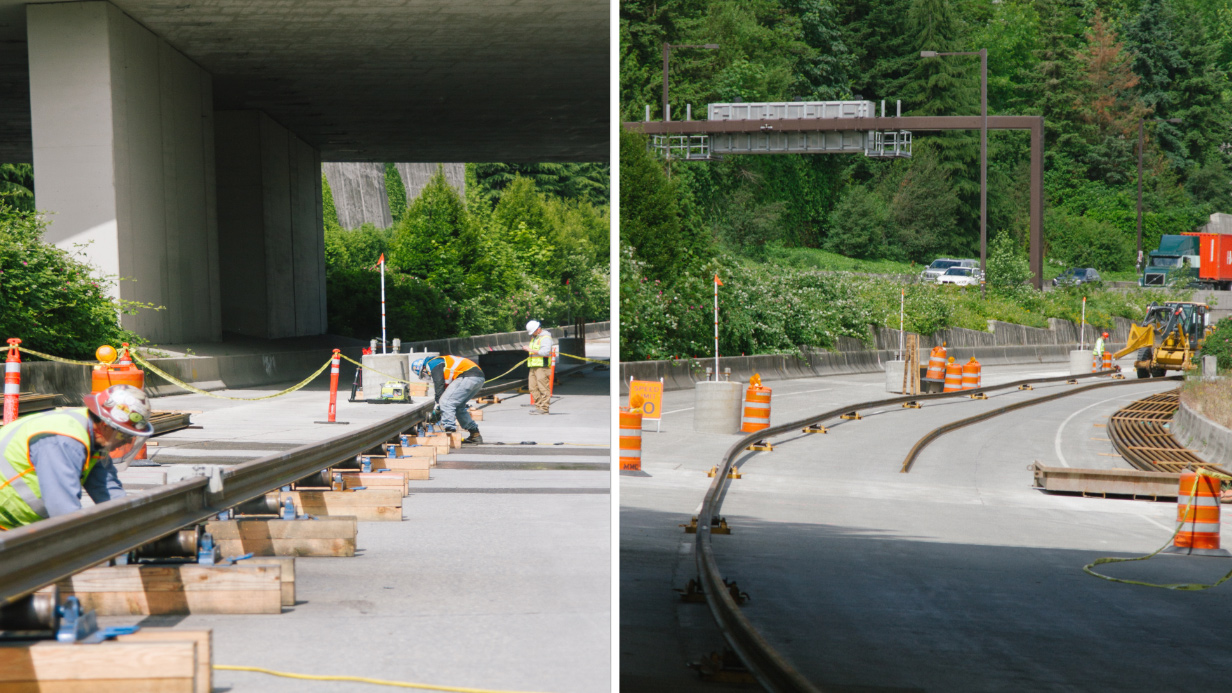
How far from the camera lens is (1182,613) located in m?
7.45

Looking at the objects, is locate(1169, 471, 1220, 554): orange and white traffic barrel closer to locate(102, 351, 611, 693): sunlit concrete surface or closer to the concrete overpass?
locate(102, 351, 611, 693): sunlit concrete surface

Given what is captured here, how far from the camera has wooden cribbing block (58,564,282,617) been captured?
5793 millimetres

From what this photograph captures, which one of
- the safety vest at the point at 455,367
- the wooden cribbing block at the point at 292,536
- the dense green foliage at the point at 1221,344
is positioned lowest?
the wooden cribbing block at the point at 292,536

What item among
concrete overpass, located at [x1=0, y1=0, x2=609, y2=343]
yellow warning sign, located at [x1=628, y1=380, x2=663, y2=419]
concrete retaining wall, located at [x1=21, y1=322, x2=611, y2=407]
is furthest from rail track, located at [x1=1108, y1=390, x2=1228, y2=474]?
concrete retaining wall, located at [x1=21, y1=322, x2=611, y2=407]

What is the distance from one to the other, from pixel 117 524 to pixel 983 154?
226 inches

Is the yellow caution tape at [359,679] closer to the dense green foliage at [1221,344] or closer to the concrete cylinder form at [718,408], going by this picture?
the dense green foliage at [1221,344]

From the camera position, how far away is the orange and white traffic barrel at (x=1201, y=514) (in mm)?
9398

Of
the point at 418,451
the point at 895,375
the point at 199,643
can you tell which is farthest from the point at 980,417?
the point at 199,643

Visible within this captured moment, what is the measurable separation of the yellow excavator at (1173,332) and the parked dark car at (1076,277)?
0.70 meters

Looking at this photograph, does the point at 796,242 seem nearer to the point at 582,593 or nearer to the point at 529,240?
the point at 582,593

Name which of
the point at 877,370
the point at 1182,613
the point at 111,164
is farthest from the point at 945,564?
the point at 111,164

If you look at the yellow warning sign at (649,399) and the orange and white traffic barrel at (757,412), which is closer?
the yellow warning sign at (649,399)

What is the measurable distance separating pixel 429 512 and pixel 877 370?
539 inches

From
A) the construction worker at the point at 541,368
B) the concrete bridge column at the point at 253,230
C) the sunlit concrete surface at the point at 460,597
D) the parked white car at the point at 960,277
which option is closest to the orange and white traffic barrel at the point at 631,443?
the sunlit concrete surface at the point at 460,597
